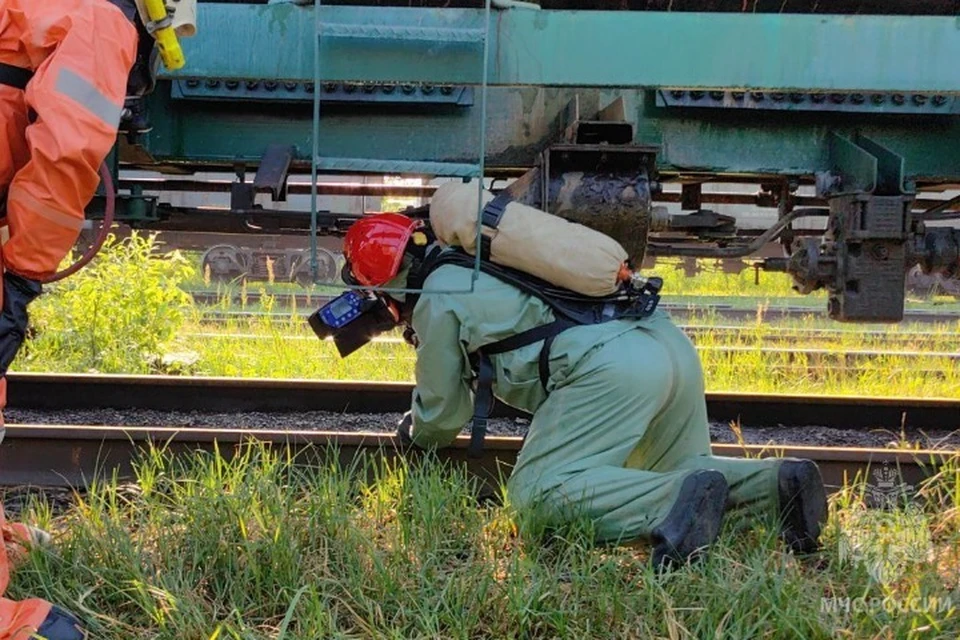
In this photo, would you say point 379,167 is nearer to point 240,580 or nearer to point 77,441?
point 240,580

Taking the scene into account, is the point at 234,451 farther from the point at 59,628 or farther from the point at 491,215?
the point at 491,215

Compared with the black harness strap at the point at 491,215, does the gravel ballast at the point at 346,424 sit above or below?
below

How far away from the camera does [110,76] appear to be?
2.30m

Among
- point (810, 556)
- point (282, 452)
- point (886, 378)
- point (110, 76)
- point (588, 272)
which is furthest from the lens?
point (886, 378)

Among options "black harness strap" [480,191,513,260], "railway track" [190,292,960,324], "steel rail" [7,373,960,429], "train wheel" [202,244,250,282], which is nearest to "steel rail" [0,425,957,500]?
"black harness strap" [480,191,513,260]

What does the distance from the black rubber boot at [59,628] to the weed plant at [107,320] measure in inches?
147

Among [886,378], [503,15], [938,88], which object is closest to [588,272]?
[503,15]

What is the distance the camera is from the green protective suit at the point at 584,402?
273 centimetres

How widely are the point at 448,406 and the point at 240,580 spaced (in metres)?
0.94

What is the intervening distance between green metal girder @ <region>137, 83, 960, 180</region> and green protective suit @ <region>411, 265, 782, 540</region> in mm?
761

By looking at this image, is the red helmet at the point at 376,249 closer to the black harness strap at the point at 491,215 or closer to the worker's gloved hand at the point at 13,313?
the black harness strap at the point at 491,215

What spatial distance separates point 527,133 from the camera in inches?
141

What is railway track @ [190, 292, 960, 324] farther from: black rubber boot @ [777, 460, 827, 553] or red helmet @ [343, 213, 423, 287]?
black rubber boot @ [777, 460, 827, 553]

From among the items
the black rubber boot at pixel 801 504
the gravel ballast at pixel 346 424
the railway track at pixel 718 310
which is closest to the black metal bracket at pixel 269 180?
the gravel ballast at pixel 346 424
